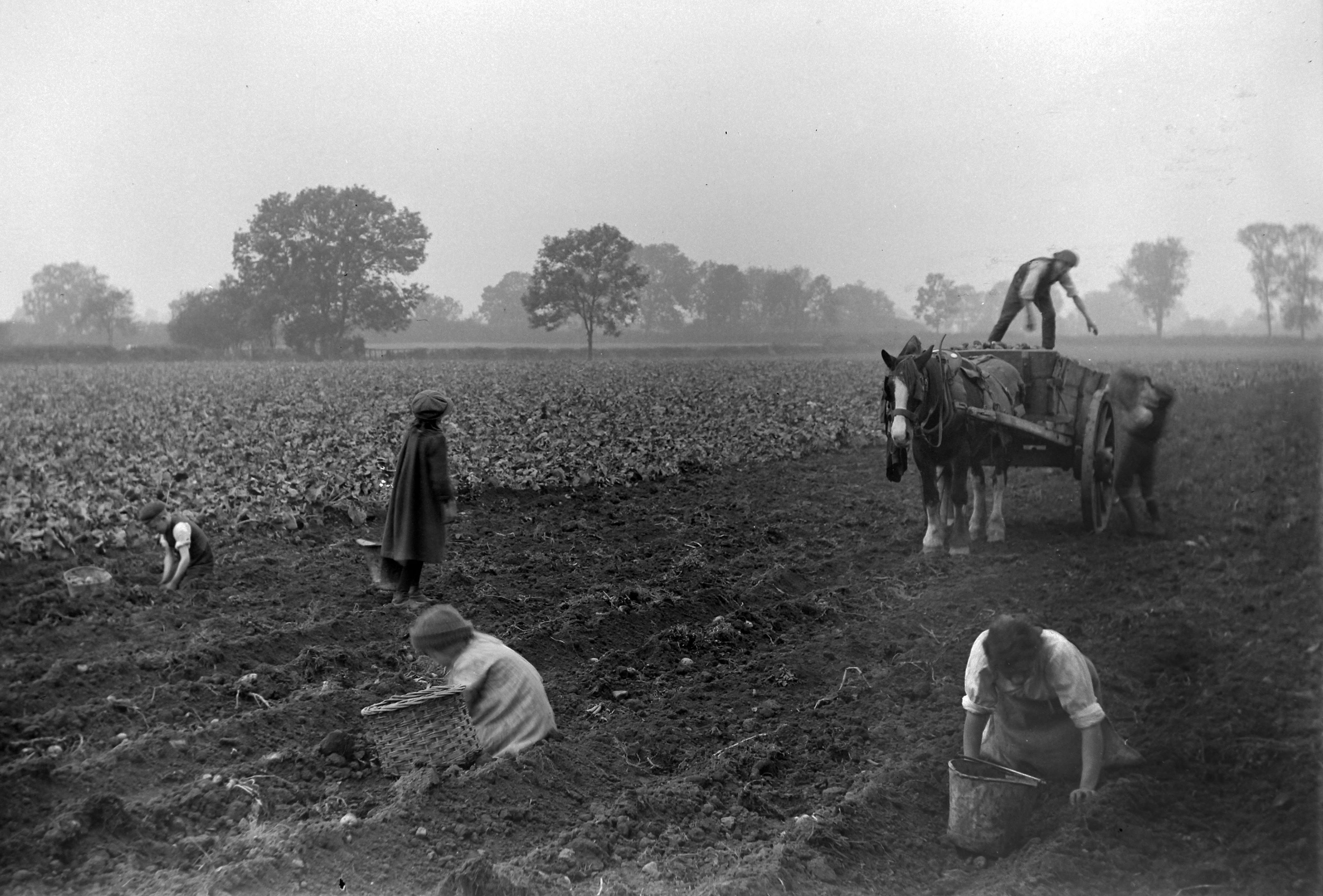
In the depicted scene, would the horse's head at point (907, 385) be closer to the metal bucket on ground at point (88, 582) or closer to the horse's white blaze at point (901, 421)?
the horse's white blaze at point (901, 421)

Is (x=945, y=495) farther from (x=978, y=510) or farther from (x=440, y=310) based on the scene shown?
(x=440, y=310)

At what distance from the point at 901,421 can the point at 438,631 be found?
380cm

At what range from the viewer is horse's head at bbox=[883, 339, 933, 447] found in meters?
7.36

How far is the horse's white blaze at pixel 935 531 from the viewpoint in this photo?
8.50 metres

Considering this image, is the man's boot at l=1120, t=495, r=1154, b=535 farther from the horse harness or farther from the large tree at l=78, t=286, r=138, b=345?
the large tree at l=78, t=286, r=138, b=345

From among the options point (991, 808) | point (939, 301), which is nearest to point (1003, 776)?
point (991, 808)

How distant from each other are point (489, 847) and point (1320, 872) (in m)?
3.21

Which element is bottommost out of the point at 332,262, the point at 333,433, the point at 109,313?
the point at 333,433

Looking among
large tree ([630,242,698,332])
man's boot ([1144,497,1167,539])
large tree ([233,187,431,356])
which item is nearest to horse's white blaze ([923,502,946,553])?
man's boot ([1144,497,1167,539])

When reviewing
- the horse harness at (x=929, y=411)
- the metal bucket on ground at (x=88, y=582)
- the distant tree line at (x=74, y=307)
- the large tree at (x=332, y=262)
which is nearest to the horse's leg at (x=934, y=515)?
the horse harness at (x=929, y=411)

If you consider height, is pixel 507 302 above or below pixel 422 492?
above

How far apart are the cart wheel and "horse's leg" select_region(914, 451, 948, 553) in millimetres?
1088

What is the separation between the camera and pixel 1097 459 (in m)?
8.25

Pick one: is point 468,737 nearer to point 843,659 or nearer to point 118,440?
point 843,659
